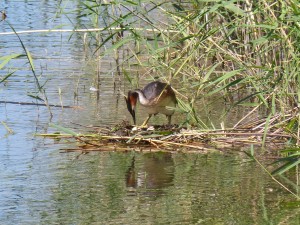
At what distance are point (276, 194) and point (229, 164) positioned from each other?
1053 mm

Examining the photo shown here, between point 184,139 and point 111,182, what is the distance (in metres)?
1.49

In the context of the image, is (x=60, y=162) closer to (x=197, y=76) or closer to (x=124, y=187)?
(x=124, y=187)

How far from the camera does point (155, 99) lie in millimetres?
9398

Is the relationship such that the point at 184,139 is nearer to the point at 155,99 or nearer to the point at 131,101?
the point at 155,99

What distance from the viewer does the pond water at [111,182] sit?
20.7 feet

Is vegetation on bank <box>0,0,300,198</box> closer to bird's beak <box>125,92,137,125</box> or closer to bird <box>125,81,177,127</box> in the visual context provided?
bird <box>125,81,177,127</box>

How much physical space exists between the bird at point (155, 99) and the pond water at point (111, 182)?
31 cm

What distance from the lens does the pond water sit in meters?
6.30

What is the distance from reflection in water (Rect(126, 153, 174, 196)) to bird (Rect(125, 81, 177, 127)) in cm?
124

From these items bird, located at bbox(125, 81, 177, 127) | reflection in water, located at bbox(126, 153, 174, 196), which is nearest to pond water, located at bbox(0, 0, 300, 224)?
reflection in water, located at bbox(126, 153, 174, 196)

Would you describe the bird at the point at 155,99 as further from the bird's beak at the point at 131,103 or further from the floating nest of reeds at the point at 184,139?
the floating nest of reeds at the point at 184,139

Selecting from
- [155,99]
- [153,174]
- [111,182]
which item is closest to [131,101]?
[155,99]

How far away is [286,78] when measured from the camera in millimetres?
7055

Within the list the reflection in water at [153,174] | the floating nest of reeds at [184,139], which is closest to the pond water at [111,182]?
the reflection in water at [153,174]
